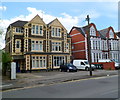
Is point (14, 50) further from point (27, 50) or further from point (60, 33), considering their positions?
point (60, 33)

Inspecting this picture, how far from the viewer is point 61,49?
3297 centimetres

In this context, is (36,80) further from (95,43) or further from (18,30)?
(95,43)

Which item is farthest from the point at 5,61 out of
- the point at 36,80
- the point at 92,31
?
the point at 92,31

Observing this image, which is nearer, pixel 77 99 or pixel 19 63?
pixel 77 99

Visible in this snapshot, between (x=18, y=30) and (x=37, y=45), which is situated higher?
(x=18, y=30)

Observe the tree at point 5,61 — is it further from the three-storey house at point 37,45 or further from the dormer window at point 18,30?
the dormer window at point 18,30

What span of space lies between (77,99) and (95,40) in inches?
1380

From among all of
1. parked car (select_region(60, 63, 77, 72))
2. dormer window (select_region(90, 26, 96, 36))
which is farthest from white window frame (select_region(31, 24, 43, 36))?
dormer window (select_region(90, 26, 96, 36))

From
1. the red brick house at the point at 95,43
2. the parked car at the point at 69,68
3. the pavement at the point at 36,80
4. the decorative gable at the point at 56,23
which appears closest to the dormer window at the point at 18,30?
the decorative gable at the point at 56,23

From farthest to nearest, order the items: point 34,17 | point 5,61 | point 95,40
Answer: point 95,40
point 34,17
point 5,61

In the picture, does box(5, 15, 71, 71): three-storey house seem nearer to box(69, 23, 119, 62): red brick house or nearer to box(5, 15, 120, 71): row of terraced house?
box(5, 15, 120, 71): row of terraced house

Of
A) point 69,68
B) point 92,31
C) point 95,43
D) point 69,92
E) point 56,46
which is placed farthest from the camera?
point 92,31

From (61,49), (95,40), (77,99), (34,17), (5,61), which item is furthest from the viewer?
(95,40)

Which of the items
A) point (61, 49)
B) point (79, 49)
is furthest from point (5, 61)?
point (79, 49)
